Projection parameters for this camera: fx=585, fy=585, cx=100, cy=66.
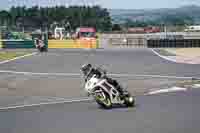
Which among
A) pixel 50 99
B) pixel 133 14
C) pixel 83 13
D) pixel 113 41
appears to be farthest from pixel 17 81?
pixel 133 14

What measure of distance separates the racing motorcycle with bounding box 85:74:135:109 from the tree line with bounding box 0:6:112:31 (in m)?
96.0

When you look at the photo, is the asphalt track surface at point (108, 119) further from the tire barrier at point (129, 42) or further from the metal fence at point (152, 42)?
the tire barrier at point (129, 42)

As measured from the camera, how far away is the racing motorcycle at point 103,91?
1427cm

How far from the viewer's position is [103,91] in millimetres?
14320

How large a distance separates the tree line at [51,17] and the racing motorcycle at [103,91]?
96.0 metres

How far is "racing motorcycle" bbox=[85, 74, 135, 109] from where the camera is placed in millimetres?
14273

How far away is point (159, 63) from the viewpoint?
38031mm

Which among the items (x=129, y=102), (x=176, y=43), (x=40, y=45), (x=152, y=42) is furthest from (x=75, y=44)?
(x=129, y=102)

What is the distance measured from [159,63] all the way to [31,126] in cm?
2713

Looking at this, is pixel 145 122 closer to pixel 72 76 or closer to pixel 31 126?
pixel 31 126

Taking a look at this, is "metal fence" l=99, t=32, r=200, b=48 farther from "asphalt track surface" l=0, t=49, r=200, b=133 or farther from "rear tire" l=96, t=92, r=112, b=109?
"rear tire" l=96, t=92, r=112, b=109

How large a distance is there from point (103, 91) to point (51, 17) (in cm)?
10455

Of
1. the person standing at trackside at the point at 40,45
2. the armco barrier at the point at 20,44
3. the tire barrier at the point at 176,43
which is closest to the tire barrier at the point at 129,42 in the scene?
the tire barrier at the point at 176,43

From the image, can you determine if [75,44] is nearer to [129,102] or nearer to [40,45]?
[40,45]
